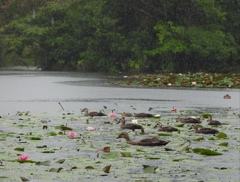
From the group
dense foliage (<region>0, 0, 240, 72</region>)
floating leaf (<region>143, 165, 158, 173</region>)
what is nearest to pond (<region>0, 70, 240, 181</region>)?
floating leaf (<region>143, 165, 158, 173</region>)

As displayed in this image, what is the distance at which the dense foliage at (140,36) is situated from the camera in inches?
1820

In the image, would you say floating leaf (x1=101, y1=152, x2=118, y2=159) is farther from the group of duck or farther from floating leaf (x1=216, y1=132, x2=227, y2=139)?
floating leaf (x1=216, y1=132, x2=227, y2=139)

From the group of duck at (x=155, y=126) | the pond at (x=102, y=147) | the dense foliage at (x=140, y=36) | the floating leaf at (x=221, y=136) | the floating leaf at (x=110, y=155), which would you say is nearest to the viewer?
the pond at (x=102, y=147)

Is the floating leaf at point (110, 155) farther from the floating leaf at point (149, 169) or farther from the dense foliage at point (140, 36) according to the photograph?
the dense foliage at point (140, 36)

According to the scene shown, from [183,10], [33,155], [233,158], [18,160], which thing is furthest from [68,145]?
[183,10]

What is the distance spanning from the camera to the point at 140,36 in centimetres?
4828

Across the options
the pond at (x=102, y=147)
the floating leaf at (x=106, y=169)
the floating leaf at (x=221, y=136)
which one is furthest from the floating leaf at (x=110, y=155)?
the floating leaf at (x=221, y=136)

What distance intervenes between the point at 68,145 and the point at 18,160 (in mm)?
1577

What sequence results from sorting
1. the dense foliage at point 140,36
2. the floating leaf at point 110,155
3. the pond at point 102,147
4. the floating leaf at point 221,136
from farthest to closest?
1. the dense foliage at point 140,36
2. the floating leaf at point 221,136
3. the floating leaf at point 110,155
4. the pond at point 102,147

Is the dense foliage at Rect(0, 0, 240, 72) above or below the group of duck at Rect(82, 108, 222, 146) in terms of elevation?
above

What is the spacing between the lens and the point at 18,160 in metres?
7.71

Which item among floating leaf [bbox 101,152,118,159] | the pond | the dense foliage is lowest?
the pond

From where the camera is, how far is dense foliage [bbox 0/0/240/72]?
46219 mm

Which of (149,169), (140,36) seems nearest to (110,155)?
(149,169)
